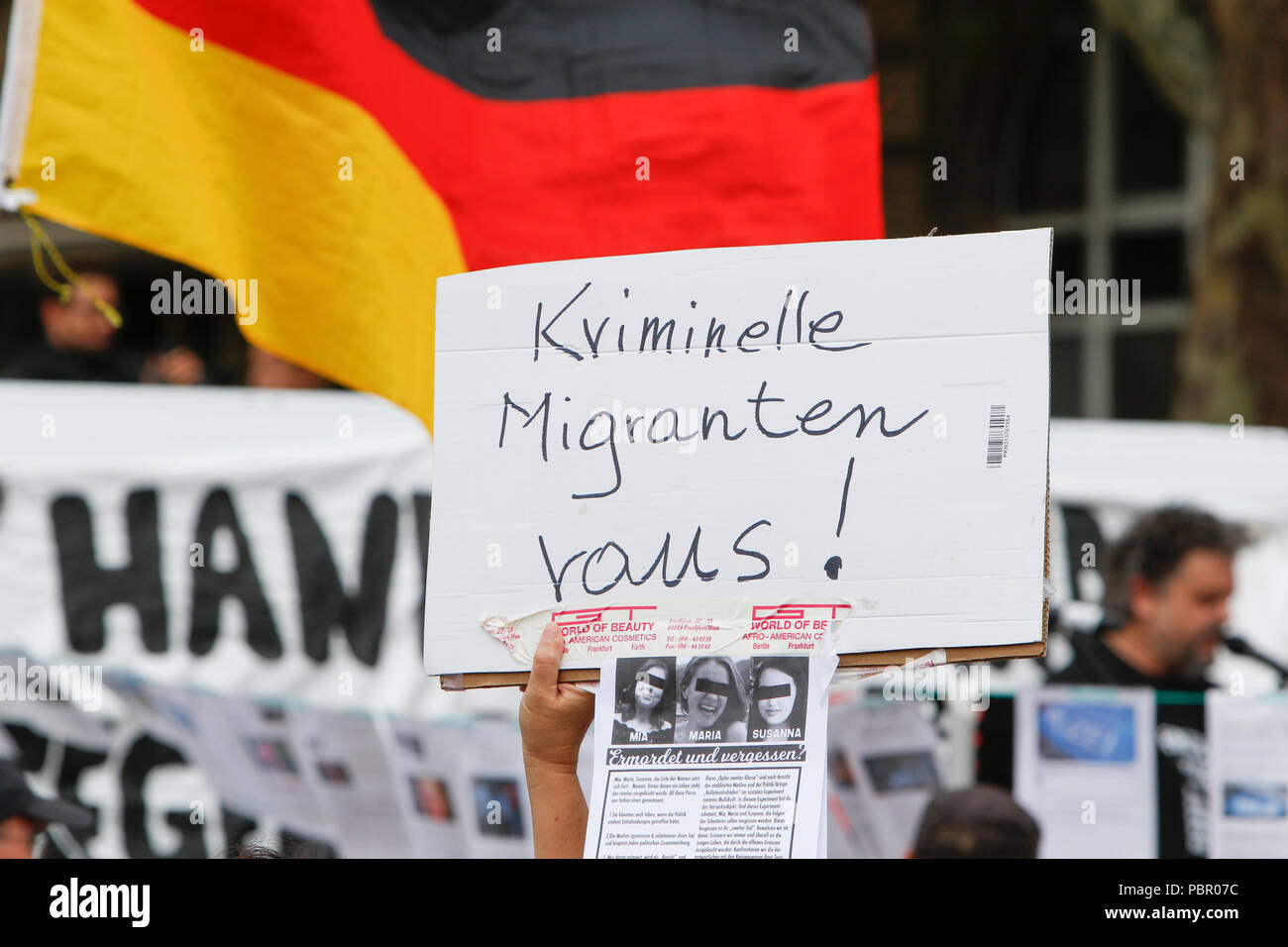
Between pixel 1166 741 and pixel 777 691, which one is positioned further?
pixel 1166 741

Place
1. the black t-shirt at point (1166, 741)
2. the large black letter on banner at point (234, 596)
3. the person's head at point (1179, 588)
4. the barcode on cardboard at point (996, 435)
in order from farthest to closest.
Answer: the large black letter on banner at point (234, 596) < the person's head at point (1179, 588) < the black t-shirt at point (1166, 741) < the barcode on cardboard at point (996, 435)

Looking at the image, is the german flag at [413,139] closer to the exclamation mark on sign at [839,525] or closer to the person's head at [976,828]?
the person's head at [976,828]

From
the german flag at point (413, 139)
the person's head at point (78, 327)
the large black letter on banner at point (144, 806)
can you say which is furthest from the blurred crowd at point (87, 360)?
the german flag at point (413, 139)

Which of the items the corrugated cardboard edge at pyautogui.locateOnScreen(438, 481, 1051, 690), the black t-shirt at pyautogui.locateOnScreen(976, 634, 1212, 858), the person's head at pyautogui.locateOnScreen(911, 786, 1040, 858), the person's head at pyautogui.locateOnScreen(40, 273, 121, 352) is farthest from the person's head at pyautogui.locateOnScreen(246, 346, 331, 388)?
the corrugated cardboard edge at pyautogui.locateOnScreen(438, 481, 1051, 690)

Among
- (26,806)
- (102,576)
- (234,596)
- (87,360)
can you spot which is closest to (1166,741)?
(234,596)

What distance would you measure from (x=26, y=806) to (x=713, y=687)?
198 centimetres

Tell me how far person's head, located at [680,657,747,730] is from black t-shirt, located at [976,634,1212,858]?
2137 mm

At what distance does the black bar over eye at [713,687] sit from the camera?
1.82m

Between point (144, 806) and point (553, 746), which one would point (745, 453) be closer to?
point (553, 746)

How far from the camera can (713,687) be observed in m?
1.82

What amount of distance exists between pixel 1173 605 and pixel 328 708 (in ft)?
7.19

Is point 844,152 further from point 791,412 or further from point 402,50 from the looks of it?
point 791,412

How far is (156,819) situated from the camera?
4176mm
